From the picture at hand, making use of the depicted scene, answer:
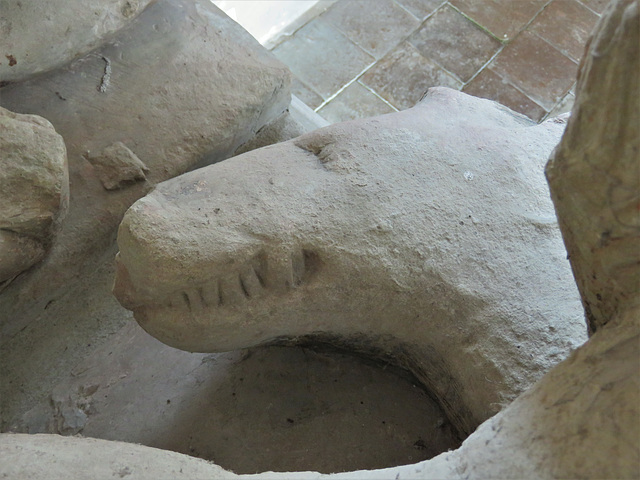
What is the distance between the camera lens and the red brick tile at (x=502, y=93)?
231cm

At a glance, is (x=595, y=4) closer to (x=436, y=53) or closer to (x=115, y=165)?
(x=436, y=53)

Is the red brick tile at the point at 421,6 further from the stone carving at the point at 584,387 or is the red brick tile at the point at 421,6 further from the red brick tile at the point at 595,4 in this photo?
the stone carving at the point at 584,387

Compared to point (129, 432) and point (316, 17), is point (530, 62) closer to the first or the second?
point (316, 17)

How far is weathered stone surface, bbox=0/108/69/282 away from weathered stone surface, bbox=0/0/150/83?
5.6 inches

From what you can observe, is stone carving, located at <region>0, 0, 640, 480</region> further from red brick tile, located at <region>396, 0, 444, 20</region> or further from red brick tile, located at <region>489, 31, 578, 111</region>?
red brick tile, located at <region>396, 0, 444, 20</region>

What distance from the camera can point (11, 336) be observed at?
3.89 feet

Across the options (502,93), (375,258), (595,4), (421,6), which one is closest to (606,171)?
(375,258)

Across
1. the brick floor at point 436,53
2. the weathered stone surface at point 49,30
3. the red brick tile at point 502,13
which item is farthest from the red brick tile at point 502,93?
the weathered stone surface at point 49,30

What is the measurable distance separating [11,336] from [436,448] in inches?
31.9

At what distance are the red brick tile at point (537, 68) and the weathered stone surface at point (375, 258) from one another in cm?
145

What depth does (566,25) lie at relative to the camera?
251cm

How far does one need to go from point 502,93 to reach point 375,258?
64.0 inches

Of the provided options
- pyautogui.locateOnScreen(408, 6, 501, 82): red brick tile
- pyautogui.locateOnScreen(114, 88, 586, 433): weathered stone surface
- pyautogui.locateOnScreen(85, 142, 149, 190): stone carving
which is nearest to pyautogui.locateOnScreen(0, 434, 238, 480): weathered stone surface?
pyautogui.locateOnScreen(114, 88, 586, 433): weathered stone surface

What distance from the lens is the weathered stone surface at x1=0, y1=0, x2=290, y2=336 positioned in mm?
1190
